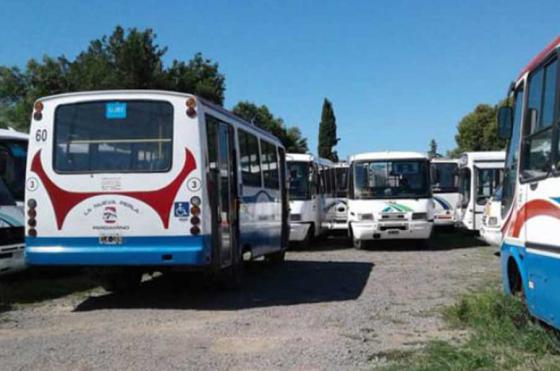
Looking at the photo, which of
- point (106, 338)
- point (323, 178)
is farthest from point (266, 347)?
point (323, 178)

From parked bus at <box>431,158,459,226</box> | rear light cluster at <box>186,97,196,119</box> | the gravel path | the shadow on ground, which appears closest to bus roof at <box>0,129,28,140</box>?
the gravel path

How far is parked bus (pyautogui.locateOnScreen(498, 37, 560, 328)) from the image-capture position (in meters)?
5.69

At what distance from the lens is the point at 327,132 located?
285 ft

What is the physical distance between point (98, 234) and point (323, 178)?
554 inches

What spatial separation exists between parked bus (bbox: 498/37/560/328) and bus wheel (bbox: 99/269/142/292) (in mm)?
5644

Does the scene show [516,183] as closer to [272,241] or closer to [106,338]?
[106,338]

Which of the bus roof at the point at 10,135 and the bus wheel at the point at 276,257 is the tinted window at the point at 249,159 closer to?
the bus wheel at the point at 276,257

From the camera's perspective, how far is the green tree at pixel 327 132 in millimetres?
86375

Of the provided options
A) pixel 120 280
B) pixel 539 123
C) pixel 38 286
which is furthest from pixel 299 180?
pixel 539 123

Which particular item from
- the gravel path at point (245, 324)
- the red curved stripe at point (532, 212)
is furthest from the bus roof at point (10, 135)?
the red curved stripe at point (532, 212)

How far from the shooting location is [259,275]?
44.0 ft

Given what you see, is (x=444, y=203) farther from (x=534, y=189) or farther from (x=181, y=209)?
(x=534, y=189)

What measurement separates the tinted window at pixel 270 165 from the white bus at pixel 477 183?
28.6 ft

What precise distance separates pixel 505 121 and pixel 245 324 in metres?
3.85
